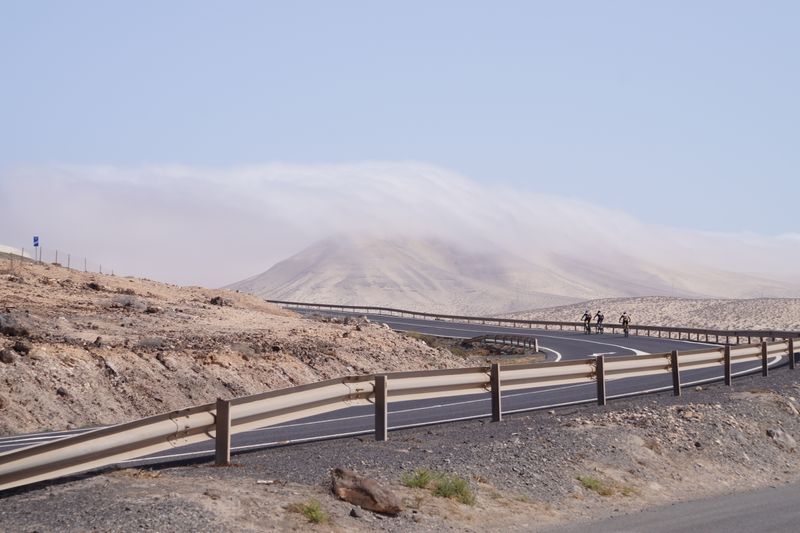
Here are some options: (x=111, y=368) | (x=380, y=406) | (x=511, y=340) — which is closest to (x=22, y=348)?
(x=111, y=368)

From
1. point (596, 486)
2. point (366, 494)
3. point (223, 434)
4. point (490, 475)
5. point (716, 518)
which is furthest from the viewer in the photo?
point (596, 486)

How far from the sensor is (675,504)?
12172 mm

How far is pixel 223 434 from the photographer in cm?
1139

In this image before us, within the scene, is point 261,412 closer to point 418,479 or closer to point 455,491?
point 418,479

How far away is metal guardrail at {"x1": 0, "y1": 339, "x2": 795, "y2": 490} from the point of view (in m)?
9.73

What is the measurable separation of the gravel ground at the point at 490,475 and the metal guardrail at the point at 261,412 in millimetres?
252

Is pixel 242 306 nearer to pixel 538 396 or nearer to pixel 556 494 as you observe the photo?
pixel 538 396

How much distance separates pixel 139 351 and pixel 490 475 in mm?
17725

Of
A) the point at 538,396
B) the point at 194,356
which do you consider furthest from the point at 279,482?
the point at 194,356

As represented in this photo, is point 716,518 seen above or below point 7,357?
below

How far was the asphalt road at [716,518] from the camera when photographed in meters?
10.5

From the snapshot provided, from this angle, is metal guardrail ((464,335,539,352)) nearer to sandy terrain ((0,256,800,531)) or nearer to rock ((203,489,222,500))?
sandy terrain ((0,256,800,531))

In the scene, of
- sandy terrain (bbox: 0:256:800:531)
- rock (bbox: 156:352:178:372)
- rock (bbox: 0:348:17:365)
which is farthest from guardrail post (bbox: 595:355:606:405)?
rock (bbox: 0:348:17:365)

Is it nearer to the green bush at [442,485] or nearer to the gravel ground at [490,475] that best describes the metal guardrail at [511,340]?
the gravel ground at [490,475]
